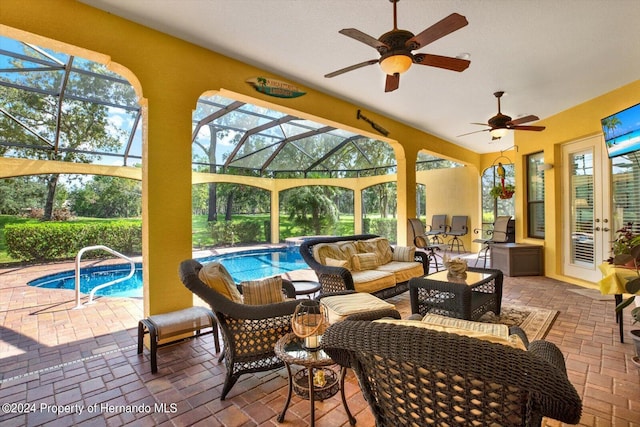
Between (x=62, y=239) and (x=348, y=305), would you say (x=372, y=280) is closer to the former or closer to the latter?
(x=348, y=305)

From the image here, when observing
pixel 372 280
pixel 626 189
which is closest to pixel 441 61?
pixel 372 280

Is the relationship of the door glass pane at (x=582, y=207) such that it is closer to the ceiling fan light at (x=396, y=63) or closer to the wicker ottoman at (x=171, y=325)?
the ceiling fan light at (x=396, y=63)

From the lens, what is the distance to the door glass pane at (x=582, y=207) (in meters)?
5.45

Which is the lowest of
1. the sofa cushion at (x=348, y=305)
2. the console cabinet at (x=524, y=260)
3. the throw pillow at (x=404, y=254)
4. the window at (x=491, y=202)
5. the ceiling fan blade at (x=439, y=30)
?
the console cabinet at (x=524, y=260)

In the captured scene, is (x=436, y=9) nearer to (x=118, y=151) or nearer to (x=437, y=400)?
(x=437, y=400)

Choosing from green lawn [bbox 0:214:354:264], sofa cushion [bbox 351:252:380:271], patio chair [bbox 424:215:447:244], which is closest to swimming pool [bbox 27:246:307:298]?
green lawn [bbox 0:214:354:264]

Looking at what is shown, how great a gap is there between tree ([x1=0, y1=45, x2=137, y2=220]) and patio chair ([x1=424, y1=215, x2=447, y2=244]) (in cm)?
939

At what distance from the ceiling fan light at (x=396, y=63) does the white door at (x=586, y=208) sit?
4.66 metres

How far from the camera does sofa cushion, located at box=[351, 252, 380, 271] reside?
Answer: 14.4 ft

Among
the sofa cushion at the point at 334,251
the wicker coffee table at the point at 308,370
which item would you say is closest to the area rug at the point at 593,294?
the sofa cushion at the point at 334,251

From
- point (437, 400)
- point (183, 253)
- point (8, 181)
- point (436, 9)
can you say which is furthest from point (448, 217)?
point (8, 181)

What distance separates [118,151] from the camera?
28.1 ft

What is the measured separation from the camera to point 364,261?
446 centimetres

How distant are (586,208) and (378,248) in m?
3.99
